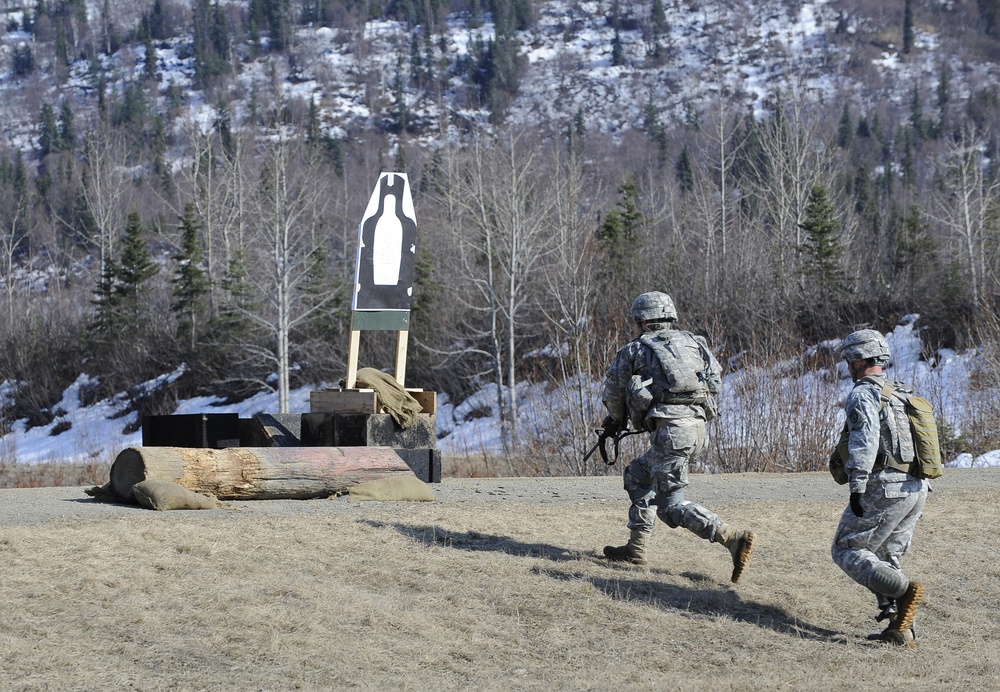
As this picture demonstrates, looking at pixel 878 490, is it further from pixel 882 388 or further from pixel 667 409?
pixel 667 409

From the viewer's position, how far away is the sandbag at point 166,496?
10492mm

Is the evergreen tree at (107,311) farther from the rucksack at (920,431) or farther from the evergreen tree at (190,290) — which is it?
the rucksack at (920,431)

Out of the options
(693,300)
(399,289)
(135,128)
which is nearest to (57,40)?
(135,128)

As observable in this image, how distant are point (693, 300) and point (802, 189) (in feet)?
31.8

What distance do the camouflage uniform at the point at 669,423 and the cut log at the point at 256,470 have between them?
4118mm

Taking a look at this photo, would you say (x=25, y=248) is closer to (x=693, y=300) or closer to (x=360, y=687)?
(x=693, y=300)

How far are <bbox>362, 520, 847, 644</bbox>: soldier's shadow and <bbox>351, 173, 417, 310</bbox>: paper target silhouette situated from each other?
20.6ft

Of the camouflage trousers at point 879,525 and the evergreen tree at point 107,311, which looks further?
the evergreen tree at point 107,311

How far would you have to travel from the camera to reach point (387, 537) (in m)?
9.57

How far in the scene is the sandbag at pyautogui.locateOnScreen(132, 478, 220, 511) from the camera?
413 inches

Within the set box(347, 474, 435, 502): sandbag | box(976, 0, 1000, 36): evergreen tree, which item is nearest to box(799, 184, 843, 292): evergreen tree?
box(347, 474, 435, 502): sandbag

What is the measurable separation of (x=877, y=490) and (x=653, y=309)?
7.42 feet

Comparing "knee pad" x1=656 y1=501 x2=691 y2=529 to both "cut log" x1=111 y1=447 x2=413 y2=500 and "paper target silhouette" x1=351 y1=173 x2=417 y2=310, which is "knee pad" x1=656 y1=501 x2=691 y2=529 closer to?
"cut log" x1=111 y1=447 x2=413 y2=500

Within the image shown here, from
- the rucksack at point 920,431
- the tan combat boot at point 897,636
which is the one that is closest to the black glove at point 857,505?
the rucksack at point 920,431
